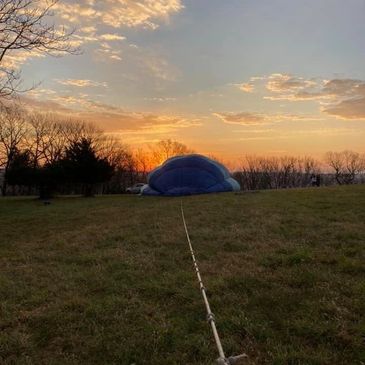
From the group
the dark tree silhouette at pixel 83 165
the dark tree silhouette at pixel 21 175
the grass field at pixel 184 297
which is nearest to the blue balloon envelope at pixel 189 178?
the dark tree silhouette at pixel 83 165

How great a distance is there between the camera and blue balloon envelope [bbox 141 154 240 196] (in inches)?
1151

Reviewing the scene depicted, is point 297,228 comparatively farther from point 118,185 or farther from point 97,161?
point 118,185

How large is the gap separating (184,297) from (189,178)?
2453 cm

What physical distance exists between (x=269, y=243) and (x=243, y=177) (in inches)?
3528

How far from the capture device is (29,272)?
23.9 feet

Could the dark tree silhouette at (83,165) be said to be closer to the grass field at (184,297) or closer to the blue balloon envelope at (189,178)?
the blue balloon envelope at (189,178)

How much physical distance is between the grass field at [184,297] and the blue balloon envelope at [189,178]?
61.4ft

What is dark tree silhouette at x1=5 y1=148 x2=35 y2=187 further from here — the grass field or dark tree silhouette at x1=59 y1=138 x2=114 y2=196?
the grass field

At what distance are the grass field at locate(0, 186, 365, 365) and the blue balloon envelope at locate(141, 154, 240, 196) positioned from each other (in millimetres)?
18713

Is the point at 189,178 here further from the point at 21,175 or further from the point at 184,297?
the point at 184,297

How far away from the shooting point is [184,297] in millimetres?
5434

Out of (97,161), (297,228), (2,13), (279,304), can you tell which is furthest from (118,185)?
(279,304)

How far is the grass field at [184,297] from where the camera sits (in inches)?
157

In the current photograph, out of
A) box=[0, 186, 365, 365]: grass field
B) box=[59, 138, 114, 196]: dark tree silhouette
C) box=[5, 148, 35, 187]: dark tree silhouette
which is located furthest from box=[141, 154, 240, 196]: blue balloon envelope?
box=[0, 186, 365, 365]: grass field
